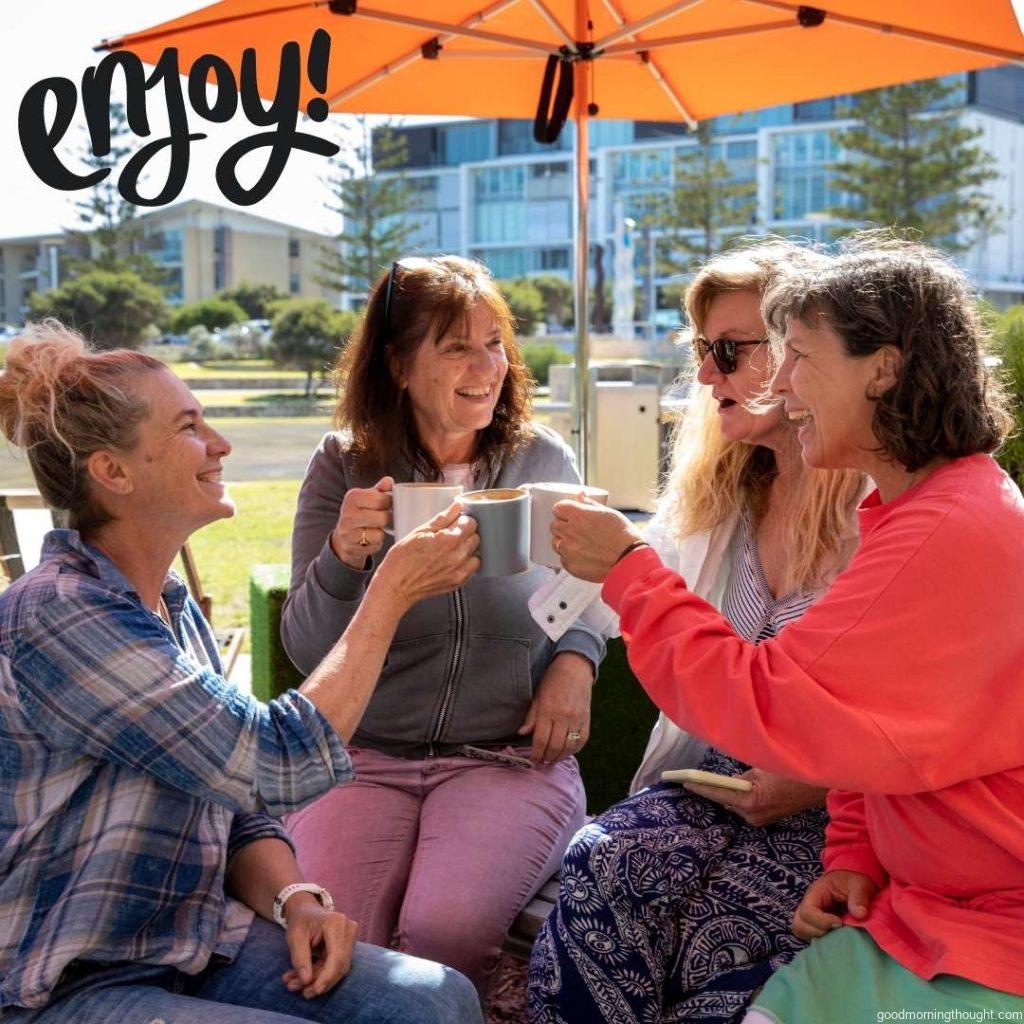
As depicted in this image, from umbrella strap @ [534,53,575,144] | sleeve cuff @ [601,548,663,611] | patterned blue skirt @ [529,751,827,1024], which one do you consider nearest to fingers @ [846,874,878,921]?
patterned blue skirt @ [529,751,827,1024]

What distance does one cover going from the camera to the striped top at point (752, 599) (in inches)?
91.6

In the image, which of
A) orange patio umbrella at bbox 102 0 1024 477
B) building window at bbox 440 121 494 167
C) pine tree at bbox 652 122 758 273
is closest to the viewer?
orange patio umbrella at bbox 102 0 1024 477

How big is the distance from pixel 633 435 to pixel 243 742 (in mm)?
8428

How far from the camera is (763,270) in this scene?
2422mm

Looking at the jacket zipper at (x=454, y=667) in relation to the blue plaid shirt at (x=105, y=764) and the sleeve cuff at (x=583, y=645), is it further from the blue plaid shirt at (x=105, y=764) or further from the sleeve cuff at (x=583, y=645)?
the blue plaid shirt at (x=105, y=764)

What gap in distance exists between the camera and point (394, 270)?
2.57 metres

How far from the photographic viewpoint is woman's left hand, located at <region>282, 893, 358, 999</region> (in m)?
1.75

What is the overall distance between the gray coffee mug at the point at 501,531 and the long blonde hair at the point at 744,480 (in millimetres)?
642

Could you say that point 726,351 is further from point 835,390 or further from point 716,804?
point 716,804

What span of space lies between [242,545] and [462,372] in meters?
9.30

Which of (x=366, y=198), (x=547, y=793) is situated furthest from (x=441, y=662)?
(x=366, y=198)

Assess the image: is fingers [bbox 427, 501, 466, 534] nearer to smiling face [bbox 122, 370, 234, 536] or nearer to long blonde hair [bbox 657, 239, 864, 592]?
smiling face [bbox 122, 370, 234, 536]

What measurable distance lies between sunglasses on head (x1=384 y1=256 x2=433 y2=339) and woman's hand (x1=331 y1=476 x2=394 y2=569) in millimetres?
525

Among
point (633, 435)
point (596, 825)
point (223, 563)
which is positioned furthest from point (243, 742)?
point (223, 563)
